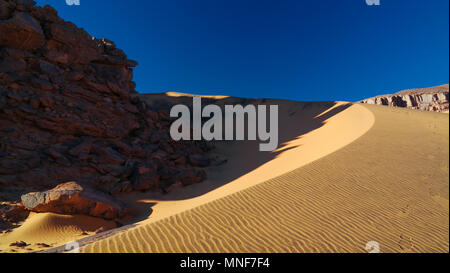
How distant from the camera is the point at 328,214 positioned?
5281mm

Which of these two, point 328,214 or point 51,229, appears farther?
point 51,229

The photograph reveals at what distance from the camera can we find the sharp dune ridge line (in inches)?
171

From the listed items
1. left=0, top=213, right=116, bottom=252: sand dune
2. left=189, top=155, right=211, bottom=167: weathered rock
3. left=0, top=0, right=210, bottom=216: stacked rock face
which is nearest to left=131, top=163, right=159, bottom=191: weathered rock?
left=0, top=0, right=210, bottom=216: stacked rock face

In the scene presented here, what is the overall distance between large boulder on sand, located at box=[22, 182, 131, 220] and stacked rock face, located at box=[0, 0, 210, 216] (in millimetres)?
1600

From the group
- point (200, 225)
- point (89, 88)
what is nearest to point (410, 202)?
point (200, 225)

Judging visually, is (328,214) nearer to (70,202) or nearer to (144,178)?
(70,202)

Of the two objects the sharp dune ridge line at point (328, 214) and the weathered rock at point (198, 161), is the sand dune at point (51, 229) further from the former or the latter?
the weathered rock at point (198, 161)

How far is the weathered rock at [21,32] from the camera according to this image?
36.9 ft

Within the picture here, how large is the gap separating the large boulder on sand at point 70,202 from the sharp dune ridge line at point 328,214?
3012 millimetres

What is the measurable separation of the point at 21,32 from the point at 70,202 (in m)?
10.1

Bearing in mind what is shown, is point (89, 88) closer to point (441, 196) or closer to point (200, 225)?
point (200, 225)

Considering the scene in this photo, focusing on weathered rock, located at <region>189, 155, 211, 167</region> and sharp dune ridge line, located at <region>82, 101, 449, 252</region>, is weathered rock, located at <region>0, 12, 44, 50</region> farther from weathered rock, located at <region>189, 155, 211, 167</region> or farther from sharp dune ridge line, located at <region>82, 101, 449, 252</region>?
sharp dune ridge line, located at <region>82, 101, 449, 252</region>

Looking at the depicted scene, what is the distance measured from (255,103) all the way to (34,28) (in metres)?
26.3

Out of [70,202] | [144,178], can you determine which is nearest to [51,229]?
[70,202]
